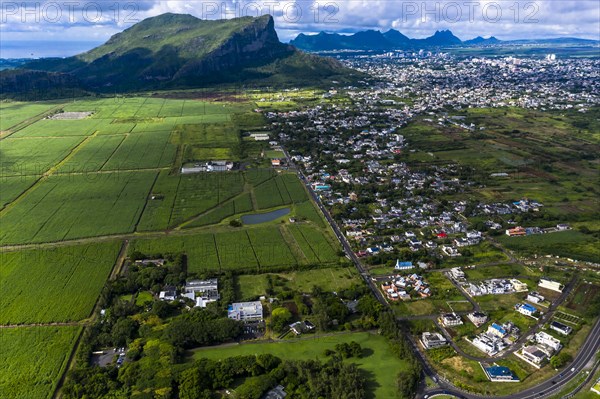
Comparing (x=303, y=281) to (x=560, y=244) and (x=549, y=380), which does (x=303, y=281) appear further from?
(x=560, y=244)

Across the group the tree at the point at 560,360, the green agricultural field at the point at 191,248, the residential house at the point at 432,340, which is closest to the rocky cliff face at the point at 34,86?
the green agricultural field at the point at 191,248

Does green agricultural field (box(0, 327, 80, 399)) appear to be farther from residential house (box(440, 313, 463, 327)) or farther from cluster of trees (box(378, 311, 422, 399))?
residential house (box(440, 313, 463, 327))

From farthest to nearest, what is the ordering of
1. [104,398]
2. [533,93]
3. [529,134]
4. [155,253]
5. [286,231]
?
1. [533,93]
2. [529,134]
3. [286,231]
4. [155,253]
5. [104,398]

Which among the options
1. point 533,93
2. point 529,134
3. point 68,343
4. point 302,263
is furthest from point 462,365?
point 533,93

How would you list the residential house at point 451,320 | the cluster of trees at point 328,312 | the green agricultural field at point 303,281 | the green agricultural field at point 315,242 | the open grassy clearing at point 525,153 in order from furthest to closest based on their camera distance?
the open grassy clearing at point 525,153 < the green agricultural field at point 315,242 < the green agricultural field at point 303,281 < the residential house at point 451,320 < the cluster of trees at point 328,312

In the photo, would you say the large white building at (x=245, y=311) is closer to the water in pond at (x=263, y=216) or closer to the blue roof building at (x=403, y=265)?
the blue roof building at (x=403, y=265)

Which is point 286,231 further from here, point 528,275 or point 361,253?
point 528,275

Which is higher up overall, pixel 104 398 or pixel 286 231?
pixel 286 231
